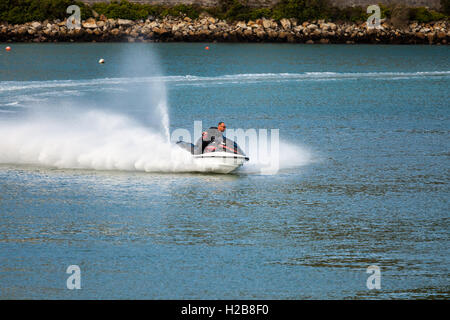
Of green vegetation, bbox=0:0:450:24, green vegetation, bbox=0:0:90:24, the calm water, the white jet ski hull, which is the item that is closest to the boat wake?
the calm water

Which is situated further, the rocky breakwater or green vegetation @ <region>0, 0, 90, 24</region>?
green vegetation @ <region>0, 0, 90, 24</region>

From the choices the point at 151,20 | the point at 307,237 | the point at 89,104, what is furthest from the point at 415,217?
the point at 151,20

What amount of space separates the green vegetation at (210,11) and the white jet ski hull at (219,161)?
10092 centimetres

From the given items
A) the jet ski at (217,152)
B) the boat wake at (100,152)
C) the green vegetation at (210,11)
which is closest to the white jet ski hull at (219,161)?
the jet ski at (217,152)

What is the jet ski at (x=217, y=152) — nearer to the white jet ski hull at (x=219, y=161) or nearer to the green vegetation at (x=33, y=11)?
the white jet ski hull at (x=219, y=161)

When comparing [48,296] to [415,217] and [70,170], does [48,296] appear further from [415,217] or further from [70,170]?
[70,170]

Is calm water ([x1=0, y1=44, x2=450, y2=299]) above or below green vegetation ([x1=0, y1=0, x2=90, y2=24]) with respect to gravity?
below

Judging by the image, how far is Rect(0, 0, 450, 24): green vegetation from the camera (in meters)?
122

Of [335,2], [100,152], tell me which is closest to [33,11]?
[335,2]

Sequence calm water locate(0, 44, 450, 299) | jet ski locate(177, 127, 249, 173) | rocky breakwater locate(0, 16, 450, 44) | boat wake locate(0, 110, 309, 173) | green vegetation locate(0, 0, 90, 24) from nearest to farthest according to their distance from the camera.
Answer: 1. calm water locate(0, 44, 450, 299)
2. jet ski locate(177, 127, 249, 173)
3. boat wake locate(0, 110, 309, 173)
4. rocky breakwater locate(0, 16, 450, 44)
5. green vegetation locate(0, 0, 90, 24)

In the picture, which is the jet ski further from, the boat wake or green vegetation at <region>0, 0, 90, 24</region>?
green vegetation at <region>0, 0, 90, 24</region>

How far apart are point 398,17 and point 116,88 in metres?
80.7

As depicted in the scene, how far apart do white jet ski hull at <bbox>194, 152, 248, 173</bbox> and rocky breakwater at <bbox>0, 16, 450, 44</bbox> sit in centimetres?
9685

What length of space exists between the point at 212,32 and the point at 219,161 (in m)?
99.3
